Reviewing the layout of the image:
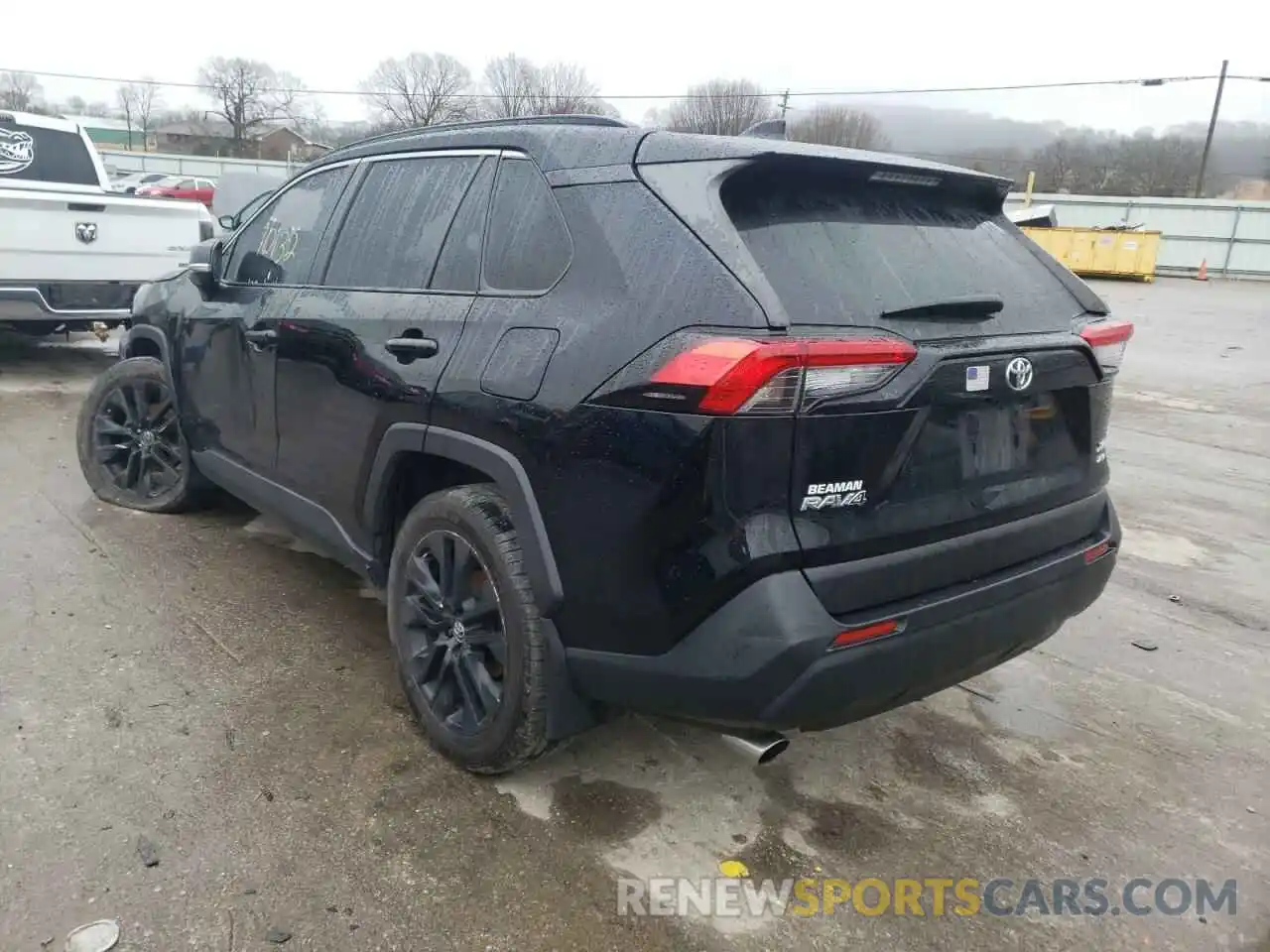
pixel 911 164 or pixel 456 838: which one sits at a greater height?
pixel 911 164

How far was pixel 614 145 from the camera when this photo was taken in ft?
8.08

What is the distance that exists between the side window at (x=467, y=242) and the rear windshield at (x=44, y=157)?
715 cm

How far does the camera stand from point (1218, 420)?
8562mm

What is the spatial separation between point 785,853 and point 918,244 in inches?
66.7

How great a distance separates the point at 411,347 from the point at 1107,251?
29785mm

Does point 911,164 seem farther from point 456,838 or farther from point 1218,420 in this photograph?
point 1218,420

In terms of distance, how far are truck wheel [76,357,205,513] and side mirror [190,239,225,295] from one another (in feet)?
2.22

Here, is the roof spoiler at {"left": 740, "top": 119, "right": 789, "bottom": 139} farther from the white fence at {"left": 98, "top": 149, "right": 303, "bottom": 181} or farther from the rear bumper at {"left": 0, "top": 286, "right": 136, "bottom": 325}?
the white fence at {"left": 98, "top": 149, "right": 303, "bottom": 181}

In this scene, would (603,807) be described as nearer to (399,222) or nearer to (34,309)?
(399,222)

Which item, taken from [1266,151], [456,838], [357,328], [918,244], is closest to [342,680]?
[456,838]

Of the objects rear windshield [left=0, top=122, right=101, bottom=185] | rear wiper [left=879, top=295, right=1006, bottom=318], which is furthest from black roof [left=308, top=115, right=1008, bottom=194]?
rear windshield [left=0, top=122, right=101, bottom=185]

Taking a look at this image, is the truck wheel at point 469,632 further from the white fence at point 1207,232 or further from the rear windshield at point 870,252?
the white fence at point 1207,232

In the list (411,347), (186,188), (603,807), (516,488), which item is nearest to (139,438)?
(411,347)
